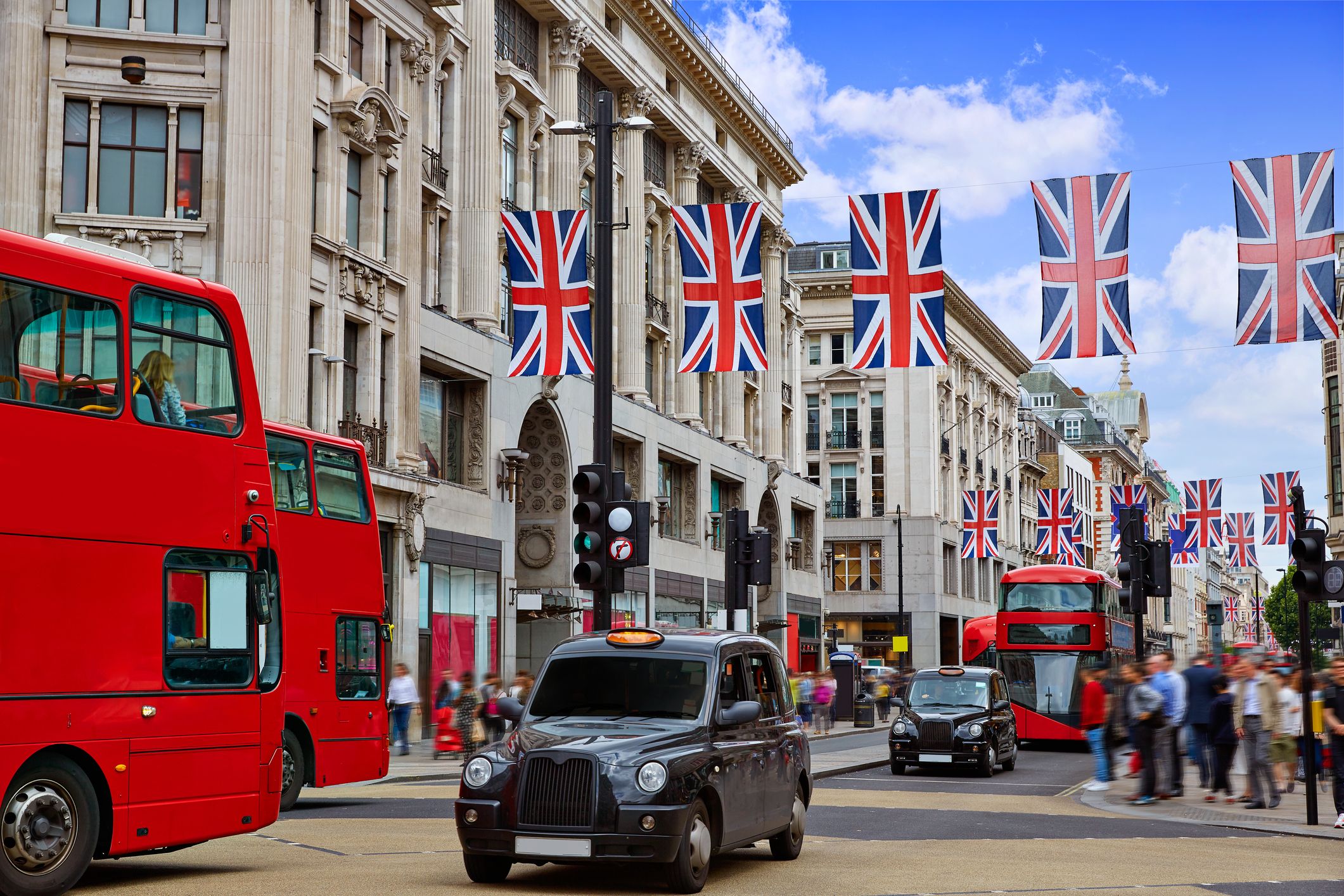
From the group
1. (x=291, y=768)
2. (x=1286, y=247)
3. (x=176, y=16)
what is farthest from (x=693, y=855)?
(x=176, y=16)

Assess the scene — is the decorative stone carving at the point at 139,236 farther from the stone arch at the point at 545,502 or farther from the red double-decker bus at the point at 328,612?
the stone arch at the point at 545,502

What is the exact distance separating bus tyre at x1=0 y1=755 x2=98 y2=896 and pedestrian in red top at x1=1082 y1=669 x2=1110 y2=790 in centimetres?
1570

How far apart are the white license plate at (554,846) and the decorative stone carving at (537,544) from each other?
32582mm

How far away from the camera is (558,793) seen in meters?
10.6

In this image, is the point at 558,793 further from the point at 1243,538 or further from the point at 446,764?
the point at 1243,538

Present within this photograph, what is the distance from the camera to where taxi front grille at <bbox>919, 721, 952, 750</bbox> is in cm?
2612

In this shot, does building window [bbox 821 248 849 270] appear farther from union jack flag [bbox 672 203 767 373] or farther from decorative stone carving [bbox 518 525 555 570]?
union jack flag [bbox 672 203 767 373]

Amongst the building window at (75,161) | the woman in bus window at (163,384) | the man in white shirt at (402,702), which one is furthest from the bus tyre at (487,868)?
the building window at (75,161)

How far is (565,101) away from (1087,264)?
27060 mm

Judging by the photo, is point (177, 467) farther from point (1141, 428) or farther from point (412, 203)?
point (1141, 428)

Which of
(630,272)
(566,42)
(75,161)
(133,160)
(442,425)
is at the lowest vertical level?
(442,425)

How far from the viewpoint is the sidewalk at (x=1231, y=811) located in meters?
17.3

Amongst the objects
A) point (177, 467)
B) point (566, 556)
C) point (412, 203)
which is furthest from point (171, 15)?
point (177, 467)

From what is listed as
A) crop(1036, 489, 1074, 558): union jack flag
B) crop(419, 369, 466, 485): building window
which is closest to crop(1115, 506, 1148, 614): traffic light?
crop(419, 369, 466, 485): building window
